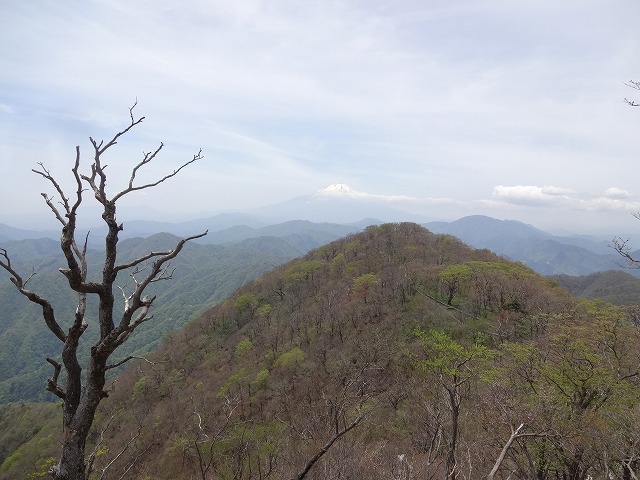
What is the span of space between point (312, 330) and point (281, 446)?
80.3 feet

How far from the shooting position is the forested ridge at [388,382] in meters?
12.1

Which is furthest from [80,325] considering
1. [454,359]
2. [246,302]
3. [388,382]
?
[246,302]

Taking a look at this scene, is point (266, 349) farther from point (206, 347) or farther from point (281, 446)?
point (281, 446)

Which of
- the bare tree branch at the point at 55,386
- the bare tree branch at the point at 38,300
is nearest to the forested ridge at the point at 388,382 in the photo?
the bare tree branch at the point at 55,386

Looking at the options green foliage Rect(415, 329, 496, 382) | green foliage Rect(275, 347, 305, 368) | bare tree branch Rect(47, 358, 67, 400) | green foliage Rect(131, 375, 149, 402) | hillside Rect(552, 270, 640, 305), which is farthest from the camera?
hillside Rect(552, 270, 640, 305)

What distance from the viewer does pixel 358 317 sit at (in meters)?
42.8

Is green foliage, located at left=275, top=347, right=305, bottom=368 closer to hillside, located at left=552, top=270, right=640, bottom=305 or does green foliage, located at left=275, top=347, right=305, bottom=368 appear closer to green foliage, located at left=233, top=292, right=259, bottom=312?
green foliage, located at left=233, top=292, right=259, bottom=312

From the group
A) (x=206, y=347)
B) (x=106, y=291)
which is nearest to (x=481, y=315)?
(x=106, y=291)

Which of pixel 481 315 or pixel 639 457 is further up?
pixel 639 457

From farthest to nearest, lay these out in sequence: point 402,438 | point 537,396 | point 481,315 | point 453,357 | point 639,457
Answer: point 481,315 → point 402,438 → point 453,357 → point 537,396 → point 639,457

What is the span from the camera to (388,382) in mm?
30875

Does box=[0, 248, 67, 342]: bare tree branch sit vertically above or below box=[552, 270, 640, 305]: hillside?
above

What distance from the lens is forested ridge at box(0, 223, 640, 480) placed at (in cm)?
1206

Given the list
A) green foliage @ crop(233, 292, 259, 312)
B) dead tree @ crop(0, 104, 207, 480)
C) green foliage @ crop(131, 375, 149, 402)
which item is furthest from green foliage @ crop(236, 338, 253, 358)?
dead tree @ crop(0, 104, 207, 480)
